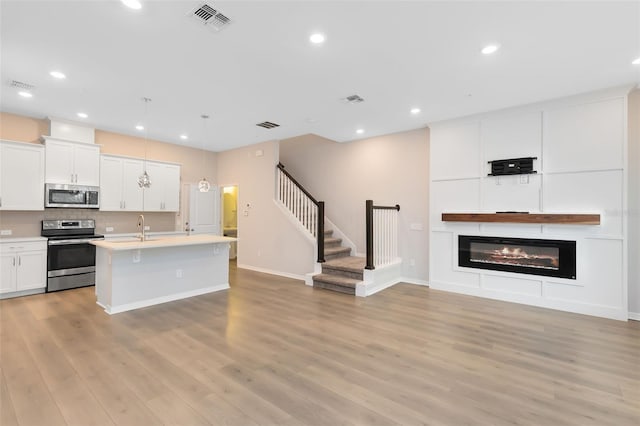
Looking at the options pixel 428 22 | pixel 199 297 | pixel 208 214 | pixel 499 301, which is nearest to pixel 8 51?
pixel 199 297

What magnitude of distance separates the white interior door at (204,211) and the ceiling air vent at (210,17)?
560 cm

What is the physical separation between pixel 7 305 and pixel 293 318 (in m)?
4.37

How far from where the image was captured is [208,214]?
805cm

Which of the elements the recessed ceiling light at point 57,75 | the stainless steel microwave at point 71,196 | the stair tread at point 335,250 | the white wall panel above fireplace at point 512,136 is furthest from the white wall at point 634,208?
the stainless steel microwave at point 71,196

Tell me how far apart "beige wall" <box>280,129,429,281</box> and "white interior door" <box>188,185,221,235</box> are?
7.57 feet

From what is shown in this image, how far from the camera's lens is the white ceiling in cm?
256

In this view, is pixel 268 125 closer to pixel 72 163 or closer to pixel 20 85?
pixel 20 85

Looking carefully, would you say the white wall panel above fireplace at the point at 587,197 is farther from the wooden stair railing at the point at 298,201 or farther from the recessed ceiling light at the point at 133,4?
the recessed ceiling light at the point at 133,4

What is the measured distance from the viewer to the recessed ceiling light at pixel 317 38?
9.46 ft

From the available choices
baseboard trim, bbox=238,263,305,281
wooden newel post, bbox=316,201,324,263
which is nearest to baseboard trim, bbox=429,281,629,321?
wooden newel post, bbox=316,201,324,263

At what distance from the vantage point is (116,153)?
658cm

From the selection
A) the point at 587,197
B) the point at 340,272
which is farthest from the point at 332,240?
the point at 587,197

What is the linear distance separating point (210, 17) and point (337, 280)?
4289 mm

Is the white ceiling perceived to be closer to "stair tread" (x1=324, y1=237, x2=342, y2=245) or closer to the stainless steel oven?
the stainless steel oven
